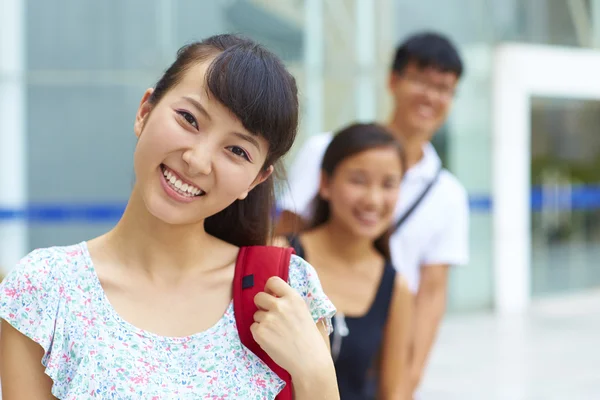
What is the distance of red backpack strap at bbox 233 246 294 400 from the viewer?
172 cm

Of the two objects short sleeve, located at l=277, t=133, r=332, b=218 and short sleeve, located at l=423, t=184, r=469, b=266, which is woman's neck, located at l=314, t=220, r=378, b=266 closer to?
short sleeve, located at l=277, t=133, r=332, b=218

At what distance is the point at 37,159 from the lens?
908cm

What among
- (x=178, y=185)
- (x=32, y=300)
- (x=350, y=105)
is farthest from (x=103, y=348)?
(x=350, y=105)

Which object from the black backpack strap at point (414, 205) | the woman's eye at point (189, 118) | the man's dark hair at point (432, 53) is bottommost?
the black backpack strap at point (414, 205)

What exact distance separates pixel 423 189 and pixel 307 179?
0.44m

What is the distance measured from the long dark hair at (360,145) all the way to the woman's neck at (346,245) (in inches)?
4.0

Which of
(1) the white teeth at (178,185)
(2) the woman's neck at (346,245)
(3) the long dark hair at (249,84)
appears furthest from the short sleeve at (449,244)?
(1) the white teeth at (178,185)

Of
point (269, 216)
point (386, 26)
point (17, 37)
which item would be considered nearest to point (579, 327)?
point (386, 26)

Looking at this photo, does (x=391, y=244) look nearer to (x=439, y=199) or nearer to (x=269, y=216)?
(x=439, y=199)

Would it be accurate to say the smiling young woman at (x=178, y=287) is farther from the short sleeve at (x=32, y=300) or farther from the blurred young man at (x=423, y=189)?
the blurred young man at (x=423, y=189)

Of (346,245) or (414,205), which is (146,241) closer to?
(346,245)

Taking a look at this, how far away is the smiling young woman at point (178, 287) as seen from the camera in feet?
5.31

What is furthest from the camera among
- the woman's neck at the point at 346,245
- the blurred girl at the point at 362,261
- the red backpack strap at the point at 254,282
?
the woman's neck at the point at 346,245

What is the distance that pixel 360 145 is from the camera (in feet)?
9.50
